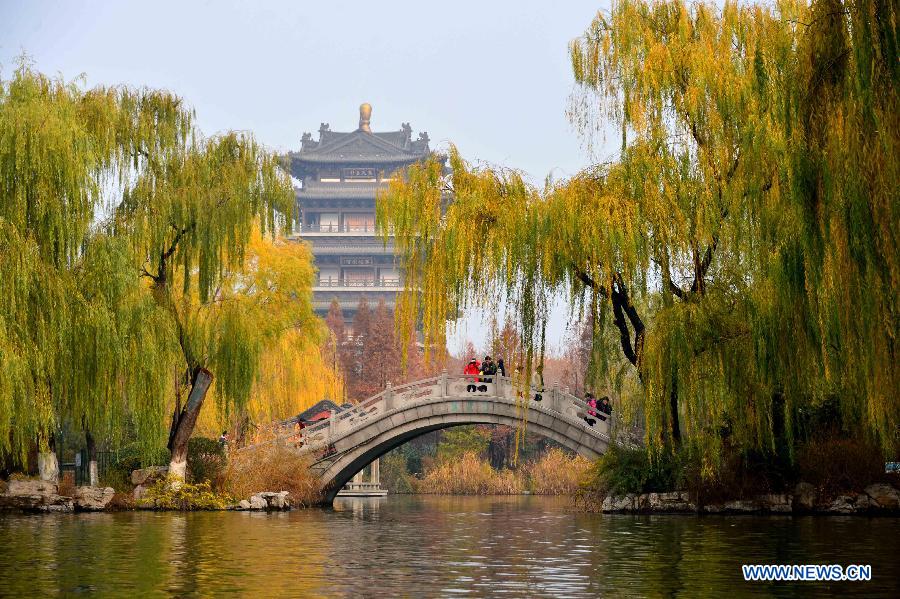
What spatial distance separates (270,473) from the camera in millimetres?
25641

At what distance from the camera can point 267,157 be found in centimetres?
2389

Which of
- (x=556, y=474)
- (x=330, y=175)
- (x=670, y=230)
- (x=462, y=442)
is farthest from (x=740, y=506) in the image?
(x=330, y=175)

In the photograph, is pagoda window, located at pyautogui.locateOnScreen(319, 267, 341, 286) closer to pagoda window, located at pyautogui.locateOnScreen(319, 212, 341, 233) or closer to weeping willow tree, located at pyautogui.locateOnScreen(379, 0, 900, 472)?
pagoda window, located at pyautogui.locateOnScreen(319, 212, 341, 233)

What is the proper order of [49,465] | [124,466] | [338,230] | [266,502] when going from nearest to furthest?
[49,465], [124,466], [266,502], [338,230]

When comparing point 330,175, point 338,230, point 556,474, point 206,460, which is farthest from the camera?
point 330,175

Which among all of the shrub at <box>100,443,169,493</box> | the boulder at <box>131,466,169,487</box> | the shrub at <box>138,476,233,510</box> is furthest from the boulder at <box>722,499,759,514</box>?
the boulder at <box>131,466,169,487</box>

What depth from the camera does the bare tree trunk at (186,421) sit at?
23.7 m

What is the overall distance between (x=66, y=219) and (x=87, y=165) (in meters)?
1.15

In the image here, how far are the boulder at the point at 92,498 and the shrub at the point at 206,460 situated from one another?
6.71 feet

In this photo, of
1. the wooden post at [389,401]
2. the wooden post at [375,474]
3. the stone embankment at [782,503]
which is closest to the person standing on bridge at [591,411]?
the stone embankment at [782,503]

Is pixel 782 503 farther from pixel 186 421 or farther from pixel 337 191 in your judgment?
pixel 337 191

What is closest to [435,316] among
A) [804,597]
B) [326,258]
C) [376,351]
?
[804,597]

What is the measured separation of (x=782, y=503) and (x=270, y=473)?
433 inches

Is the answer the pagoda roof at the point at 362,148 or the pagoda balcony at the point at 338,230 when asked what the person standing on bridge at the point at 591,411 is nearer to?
the pagoda balcony at the point at 338,230
